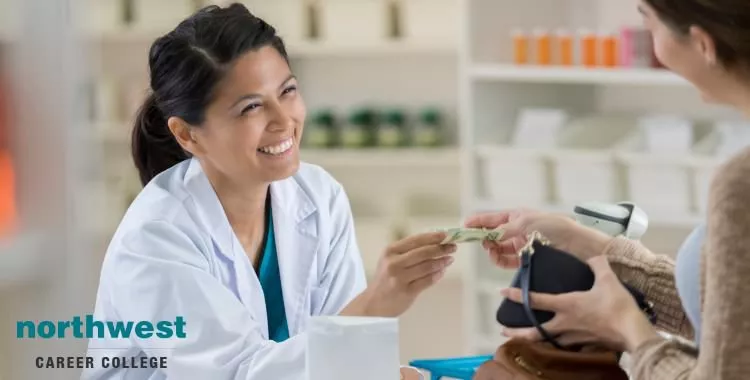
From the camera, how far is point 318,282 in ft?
6.69

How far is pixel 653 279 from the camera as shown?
1530 millimetres

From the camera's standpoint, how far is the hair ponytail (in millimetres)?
1966

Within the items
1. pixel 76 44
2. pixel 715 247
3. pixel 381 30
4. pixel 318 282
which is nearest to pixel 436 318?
pixel 381 30

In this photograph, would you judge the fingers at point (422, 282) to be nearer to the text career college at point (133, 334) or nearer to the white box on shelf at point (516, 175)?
the text career college at point (133, 334)

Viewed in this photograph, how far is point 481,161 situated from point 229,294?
2011 millimetres

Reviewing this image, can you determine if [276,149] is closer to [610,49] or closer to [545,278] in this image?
[545,278]

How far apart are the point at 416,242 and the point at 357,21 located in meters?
2.32

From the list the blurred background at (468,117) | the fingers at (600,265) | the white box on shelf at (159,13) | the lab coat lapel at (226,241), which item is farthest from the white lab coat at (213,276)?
the white box on shelf at (159,13)

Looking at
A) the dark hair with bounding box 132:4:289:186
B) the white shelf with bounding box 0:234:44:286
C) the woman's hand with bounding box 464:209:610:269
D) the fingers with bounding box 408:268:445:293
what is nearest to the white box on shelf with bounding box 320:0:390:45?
the dark hair with bounding box 132:4:289:186

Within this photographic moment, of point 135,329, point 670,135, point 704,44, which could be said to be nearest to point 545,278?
point 704,44

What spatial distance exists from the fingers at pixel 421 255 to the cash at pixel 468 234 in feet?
0.07

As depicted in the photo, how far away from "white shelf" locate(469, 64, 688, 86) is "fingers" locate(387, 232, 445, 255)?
1.77 m

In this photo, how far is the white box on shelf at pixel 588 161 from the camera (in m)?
3.41

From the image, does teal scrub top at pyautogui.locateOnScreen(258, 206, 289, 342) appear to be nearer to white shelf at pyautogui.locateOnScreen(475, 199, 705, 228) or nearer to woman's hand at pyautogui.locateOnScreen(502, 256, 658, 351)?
woman's hand at pyautogui.locateOnScreen(502, 256, 658, 351)
